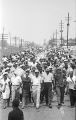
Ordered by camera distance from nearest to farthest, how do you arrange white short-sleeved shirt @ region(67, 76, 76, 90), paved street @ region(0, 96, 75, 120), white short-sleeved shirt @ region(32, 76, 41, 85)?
1. paved street @ region(0, 96, 75, 120)
2. white short-sleeved shirt @ region(32, 76, 41, 85)
3. white short-sleeved shirt @ region(67, 76, 76, 90)

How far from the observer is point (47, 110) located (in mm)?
10836

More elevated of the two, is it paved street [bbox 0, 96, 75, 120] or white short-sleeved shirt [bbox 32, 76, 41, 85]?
white short-sleeved shirt [bbox 32, 76, 41, 85]

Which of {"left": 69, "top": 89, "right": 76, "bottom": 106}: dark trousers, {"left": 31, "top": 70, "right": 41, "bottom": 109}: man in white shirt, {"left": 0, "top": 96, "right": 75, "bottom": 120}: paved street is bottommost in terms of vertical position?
{"left": 0, "top": 96, "right": 75, "bottom": 120}: paved street

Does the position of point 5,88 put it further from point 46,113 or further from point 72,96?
point 72,96

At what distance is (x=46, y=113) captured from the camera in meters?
10.4

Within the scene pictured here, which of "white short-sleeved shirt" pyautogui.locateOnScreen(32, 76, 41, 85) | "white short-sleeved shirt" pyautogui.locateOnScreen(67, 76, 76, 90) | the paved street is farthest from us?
"white short-sleeved shirt" pyautogui.locateOnScreen(67, 76, 76, 90)

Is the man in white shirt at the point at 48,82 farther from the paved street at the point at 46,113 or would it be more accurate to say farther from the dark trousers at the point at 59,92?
the paved street at the point at 46,113

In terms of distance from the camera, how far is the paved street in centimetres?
997

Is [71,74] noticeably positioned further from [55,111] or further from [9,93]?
[9,93]

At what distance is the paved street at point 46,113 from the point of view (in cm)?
997

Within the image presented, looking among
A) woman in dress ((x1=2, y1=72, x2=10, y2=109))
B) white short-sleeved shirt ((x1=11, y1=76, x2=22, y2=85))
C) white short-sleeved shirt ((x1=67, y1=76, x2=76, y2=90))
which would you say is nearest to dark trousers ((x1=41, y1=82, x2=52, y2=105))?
white short-sleeved shirt ((x1=67, y1=76, x2=76, y2=90))

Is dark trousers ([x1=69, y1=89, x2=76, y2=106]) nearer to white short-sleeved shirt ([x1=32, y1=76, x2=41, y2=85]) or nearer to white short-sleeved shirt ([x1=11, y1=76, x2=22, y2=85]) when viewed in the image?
white short-sleeved shirt ([x1=32, y1=76, x2=41, y2=85])

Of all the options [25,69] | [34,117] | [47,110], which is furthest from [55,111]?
[25,69]

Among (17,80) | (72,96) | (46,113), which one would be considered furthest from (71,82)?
(17,80)
